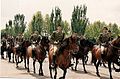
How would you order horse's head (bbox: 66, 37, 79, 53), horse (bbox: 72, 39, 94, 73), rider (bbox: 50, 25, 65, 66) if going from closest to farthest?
horse's head (bbox: 66, 37, 79, 53) < rider (bbox: 50, 25, 65, 66) < horse (bbox: 72, 39, 94, 73)

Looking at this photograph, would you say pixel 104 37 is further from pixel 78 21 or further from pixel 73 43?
pixel 78 21

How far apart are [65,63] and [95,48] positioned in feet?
16.5

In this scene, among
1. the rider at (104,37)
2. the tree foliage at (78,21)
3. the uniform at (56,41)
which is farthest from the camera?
the tree foliage at (78,21)

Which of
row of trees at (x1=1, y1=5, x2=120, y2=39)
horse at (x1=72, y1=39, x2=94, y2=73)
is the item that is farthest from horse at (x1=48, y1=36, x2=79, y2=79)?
row of trees at (x1=1, y1=5, x2=120, y2=39)

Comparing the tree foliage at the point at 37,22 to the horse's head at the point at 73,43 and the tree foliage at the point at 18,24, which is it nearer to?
the tree foliage at the point at 18,24

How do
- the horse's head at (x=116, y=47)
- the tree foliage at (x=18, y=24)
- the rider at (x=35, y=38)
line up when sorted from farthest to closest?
1. the tree foliage at (x=18, y=24)
2. the rider at (x=35, y=38)
3. the horse's head at (x=116, y=47)

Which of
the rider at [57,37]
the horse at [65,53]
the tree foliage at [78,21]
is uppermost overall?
the tree foliage at [78,21]

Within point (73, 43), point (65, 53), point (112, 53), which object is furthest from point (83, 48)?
point (73, 43)

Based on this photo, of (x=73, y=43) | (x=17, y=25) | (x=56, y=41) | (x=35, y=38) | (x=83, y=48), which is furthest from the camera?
(x=17, y=25)

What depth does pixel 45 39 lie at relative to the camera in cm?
1666

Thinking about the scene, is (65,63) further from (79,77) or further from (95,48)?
(95,48)

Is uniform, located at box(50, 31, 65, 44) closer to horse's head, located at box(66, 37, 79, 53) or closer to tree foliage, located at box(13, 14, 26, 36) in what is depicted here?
horse's head, located at box(66, 37, 79, 53)

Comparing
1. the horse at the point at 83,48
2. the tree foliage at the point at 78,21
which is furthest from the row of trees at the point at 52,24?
the horse at the point at 83,48

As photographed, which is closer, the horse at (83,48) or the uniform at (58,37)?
the uniform at (58,37)
